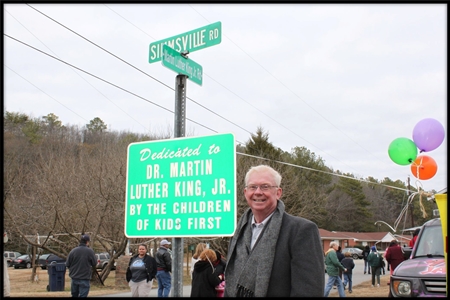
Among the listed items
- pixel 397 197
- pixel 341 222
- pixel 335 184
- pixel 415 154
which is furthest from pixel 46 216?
pixel 397 197

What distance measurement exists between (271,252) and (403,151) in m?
7.41

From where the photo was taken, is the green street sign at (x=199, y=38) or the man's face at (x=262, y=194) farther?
the green street sign at (x=199, y=38)

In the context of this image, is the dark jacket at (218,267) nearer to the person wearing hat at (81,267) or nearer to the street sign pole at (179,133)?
the street sign pole at (179,133)

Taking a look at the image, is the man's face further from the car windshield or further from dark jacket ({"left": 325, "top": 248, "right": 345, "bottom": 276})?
dark jacket ({"left": 325, "top": 248, "right": 345, "bottom": 276})

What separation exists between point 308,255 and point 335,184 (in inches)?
2662

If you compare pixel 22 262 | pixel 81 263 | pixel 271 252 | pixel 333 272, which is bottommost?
pixel 22 262

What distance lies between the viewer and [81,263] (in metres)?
10.5

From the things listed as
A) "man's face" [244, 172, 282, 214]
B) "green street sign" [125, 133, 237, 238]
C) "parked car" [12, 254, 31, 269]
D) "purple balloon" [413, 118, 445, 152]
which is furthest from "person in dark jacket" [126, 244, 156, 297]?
"parked car" [12, 254, 31, 269]

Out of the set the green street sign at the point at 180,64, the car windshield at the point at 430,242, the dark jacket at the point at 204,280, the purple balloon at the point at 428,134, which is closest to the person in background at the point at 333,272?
the purple balloon at the point at 428,134

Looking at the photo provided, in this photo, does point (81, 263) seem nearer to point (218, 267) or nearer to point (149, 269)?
point (149, 269)

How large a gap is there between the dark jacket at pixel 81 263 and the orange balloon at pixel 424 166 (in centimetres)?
750

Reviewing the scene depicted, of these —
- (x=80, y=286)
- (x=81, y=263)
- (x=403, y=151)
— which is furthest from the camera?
(x=80, y=286)

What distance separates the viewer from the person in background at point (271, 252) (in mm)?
3025

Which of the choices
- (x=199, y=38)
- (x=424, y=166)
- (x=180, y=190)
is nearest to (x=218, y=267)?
(x=199, y=38)
